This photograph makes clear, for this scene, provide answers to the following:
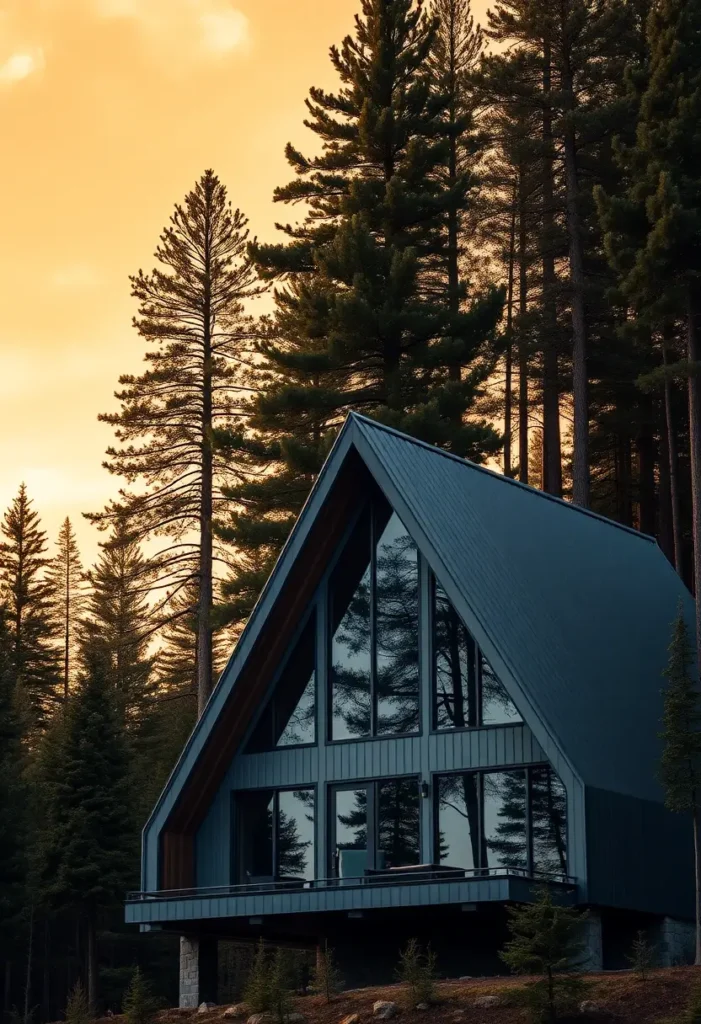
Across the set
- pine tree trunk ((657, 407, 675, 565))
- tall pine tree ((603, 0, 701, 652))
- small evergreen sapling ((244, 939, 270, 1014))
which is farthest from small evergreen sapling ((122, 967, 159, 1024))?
Result: pine tree trunk ((657, 407, 675, 565))

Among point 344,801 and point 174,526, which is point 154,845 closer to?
point 344,801

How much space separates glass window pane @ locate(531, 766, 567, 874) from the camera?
66.5ft

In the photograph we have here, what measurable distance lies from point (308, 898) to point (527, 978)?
378 centimetres

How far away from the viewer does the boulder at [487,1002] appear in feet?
55.7

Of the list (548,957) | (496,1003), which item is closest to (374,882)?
(496,1003)

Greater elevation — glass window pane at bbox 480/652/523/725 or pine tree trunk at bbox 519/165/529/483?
pine tree trunk at bbox 519/165/529/483

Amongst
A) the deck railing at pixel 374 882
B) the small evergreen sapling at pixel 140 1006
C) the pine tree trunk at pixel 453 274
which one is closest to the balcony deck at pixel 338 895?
the deck railing at pixel 374 882

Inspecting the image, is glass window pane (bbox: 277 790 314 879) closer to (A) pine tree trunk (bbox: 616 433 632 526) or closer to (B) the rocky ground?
(B) the rocky ground

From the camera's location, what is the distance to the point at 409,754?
71.5 ft

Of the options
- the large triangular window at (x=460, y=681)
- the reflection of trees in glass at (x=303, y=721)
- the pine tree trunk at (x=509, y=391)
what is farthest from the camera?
the pine tree trunk at (x=509, y=391)

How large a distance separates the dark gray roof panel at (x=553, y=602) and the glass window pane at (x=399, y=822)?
8.43ft

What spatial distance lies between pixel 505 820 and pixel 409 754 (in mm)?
1814

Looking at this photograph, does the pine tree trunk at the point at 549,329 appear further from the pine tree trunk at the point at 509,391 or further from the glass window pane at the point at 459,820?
the glass window pane at the point at 459,820

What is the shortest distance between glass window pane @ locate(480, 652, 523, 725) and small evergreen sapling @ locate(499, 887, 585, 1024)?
176 inches
